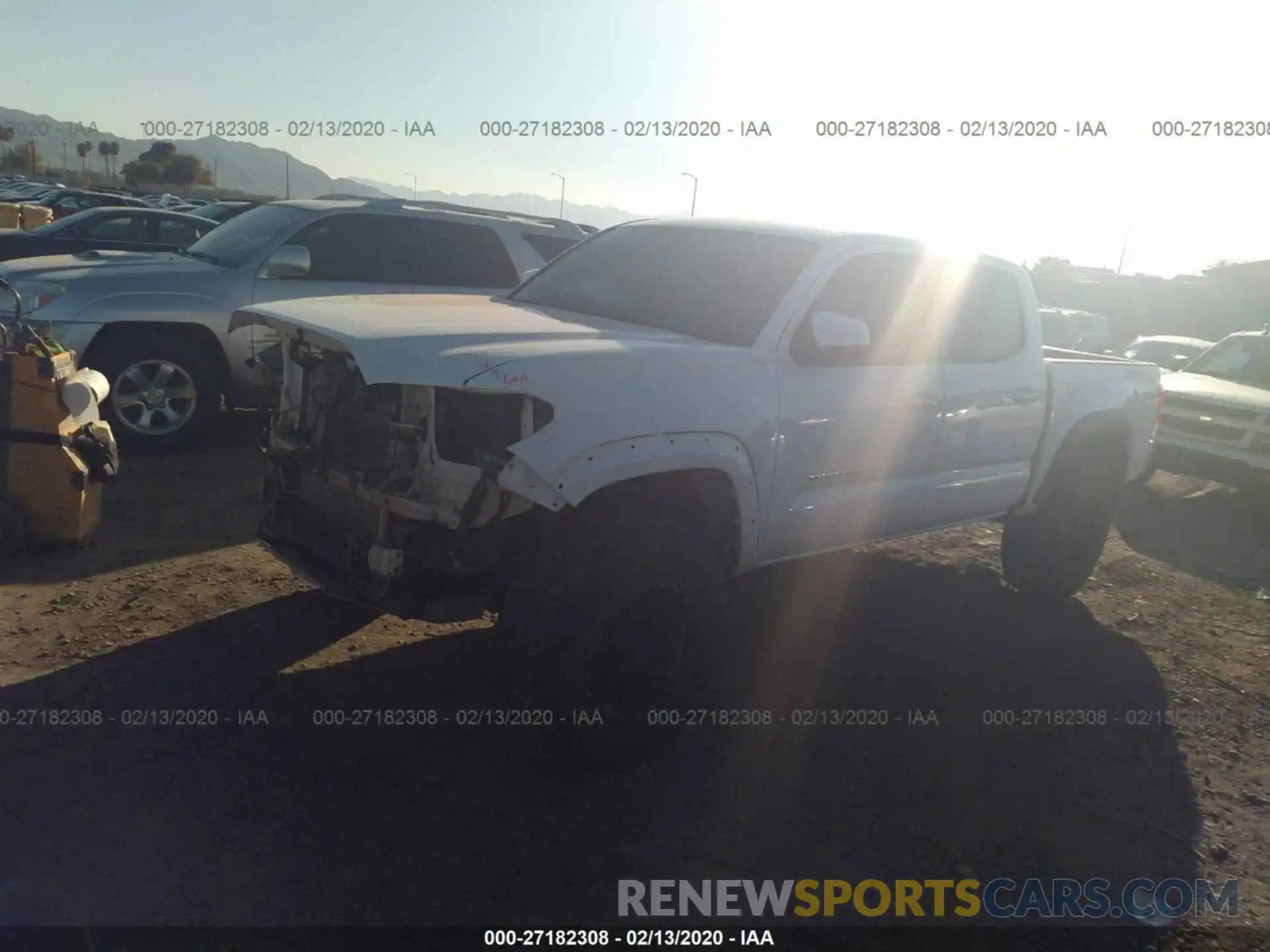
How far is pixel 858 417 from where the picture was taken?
14.1ft

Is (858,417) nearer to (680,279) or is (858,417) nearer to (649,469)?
(680,279)

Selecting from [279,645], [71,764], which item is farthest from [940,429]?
[71,764]

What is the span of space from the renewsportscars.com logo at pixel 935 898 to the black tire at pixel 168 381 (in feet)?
17.3

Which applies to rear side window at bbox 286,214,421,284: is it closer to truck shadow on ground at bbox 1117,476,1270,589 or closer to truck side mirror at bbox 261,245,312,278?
truck side mirror at bbox 261,245,312,278

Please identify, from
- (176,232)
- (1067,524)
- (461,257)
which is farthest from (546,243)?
(176,232)

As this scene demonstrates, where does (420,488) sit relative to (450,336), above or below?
below

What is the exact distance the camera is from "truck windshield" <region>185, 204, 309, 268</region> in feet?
24.3

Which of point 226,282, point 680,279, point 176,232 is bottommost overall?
point 226,282

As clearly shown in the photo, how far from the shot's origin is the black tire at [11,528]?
4914 millimetres

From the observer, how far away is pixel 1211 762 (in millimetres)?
4301

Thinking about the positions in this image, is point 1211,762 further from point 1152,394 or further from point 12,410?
point 12,410

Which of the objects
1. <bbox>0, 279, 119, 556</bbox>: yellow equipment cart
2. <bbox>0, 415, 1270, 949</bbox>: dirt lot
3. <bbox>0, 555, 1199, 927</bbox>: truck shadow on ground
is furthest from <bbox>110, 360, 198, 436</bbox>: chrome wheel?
<bbox>0, 555, 1199, 927</bbox>: truck shadow on ground

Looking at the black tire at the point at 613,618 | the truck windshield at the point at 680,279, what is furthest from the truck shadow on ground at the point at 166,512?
the black tire at the point at 613,618

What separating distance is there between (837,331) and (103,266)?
5642 millimetres
